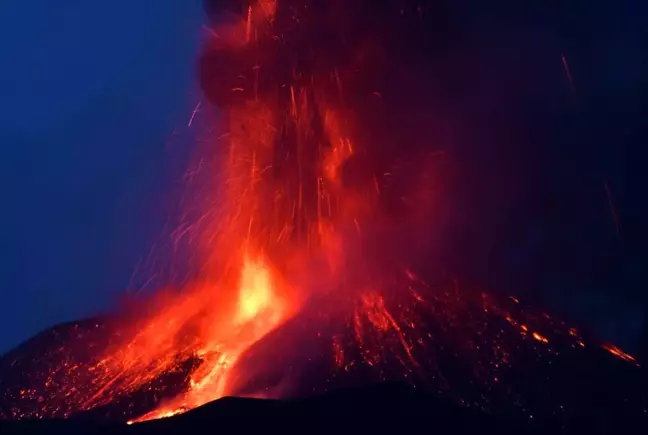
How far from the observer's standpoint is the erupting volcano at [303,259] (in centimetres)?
1892

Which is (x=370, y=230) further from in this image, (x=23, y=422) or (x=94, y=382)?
(x=23, y=422)

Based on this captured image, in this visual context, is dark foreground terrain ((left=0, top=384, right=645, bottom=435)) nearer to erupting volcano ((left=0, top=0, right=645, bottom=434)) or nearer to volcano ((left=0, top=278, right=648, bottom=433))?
volcano ((left=0, top=278, right=648, bottom=433))

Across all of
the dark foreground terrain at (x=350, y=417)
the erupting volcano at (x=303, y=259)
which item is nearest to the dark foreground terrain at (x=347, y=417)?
the dark foreground terrain at (x=350, y=417)

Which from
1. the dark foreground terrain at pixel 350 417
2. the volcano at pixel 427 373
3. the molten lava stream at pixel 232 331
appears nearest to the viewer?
the dark foreground terrain at pixel 350 417

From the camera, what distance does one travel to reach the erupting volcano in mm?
18922

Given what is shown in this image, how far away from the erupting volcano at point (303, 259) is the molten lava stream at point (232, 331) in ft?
0.23

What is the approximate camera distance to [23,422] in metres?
13.6

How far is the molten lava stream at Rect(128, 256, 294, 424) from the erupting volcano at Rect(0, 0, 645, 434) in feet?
0.23

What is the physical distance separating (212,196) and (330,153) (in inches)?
214

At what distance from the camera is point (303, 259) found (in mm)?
24250

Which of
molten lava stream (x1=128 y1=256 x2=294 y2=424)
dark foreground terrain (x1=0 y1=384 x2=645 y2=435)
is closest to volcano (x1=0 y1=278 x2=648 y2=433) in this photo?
dark foreground terrain (x1=0 y1=384 x2=645 y2=435)

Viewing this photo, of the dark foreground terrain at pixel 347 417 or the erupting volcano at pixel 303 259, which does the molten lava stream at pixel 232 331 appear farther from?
the dark foreground terrain at pixel 347 417

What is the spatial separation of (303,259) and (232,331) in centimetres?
359

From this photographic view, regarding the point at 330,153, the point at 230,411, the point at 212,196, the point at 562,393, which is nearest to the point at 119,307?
the point at 212,196
